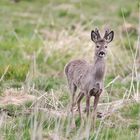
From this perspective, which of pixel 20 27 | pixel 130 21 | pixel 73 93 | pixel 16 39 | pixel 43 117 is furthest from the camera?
pixel 130 21

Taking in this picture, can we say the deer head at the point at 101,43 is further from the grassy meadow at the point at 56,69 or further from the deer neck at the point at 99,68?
the grassy meadow at the point at 56,69

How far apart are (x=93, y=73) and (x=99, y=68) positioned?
0.15 metres

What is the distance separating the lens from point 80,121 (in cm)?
1029

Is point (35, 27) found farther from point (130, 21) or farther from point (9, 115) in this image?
point (9, 115)

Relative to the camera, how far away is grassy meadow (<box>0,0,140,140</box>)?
383 inches

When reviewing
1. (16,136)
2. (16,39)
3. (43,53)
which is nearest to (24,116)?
(16,136)

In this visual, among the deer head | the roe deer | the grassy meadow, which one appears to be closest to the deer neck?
the roe deer

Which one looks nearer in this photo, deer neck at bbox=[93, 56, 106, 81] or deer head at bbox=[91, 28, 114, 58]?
deer head at bbox=[91, 28, 114, 58]

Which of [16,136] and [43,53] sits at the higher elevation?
[43,53]

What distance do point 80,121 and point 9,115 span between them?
40.1 inches

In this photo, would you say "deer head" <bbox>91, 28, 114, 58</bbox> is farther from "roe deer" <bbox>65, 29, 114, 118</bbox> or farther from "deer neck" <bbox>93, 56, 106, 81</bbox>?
"deer neck" <bbox>93, 56, 106, 81</bbox>

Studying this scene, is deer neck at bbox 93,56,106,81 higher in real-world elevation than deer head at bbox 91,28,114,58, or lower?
lower

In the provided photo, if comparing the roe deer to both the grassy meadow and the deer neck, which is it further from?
the grassy meadow

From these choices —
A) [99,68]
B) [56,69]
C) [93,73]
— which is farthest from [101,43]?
[56,69]
